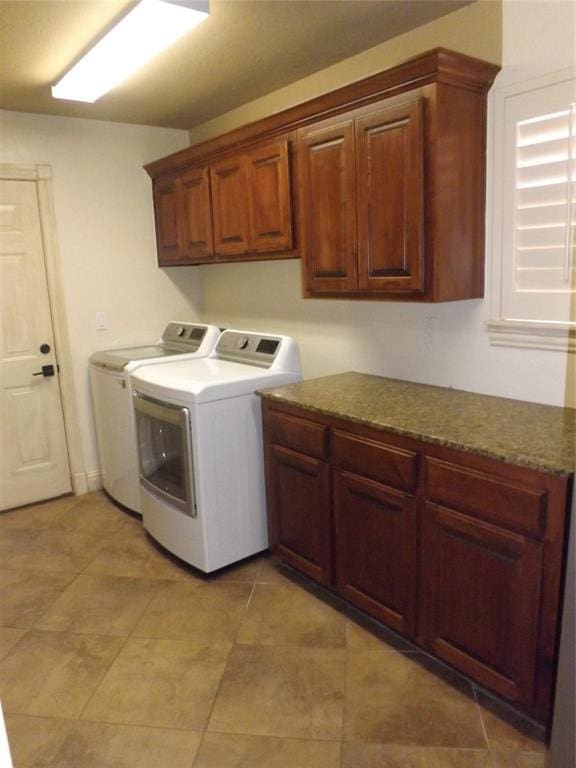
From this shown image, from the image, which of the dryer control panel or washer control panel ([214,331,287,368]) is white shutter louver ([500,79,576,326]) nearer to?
the dryer control panel

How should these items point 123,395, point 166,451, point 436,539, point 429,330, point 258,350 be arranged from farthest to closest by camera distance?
point 123,395, point 258,350, point 166,451, point 429,330, point 436,539

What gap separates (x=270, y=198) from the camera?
2.94 m

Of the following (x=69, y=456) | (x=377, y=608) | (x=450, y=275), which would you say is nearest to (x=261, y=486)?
(x=377, y=608)

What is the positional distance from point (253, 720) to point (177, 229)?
288cm

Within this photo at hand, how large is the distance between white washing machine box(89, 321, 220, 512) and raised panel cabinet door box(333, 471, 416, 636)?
57.7 inches

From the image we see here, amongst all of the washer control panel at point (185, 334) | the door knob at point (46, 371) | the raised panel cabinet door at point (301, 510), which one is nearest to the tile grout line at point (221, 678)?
the raised panel cabinet door at point (301, 510)

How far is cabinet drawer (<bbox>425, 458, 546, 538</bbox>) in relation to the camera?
5.39 feet

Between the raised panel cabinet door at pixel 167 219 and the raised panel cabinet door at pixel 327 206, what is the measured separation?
1.30 m

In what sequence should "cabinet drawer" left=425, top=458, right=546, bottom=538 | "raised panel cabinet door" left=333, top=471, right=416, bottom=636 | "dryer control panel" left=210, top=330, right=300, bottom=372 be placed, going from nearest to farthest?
"cabinet drawer" left=425, top=458, right=546, bottom=538
"raised panel cabinet door" left=333, top=471, right=416, bottom=636
"dryer control panel" left=210, top=330, right=300, bottom=372

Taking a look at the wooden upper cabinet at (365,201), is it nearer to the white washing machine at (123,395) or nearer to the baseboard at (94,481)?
the white washing machine at (123,395)

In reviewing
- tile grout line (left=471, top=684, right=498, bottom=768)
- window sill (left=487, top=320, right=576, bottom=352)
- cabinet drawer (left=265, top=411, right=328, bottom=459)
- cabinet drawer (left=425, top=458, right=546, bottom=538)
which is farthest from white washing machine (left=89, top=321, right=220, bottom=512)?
tile grout line (left=471, top=684, right=498, bottom=768)

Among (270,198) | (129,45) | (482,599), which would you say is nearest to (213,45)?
(129,45)

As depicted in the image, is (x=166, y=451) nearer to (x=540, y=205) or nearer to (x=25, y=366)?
(x=25, y=366)

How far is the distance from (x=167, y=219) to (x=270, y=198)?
118cm
